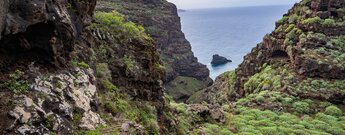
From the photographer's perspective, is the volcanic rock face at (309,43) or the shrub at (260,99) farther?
the volcanic rock face at (309,43)

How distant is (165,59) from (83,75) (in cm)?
10038

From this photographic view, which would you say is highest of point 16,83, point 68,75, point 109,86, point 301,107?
point 16,83

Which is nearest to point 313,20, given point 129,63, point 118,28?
point 118,28

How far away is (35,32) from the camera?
12953 millimetres

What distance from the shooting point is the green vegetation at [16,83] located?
11.3 meters

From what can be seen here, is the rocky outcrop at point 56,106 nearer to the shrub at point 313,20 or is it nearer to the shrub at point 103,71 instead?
the shrub at point 103,71

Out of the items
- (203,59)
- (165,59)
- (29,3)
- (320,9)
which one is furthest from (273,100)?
(203,59)

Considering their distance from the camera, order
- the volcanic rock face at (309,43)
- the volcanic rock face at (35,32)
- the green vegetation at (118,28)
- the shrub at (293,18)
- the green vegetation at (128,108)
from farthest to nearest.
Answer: the shrub at (293,18), the volcanic rock face at (309,43), the green vegetation at (118,28), the green vegetation at (128,108), the volcanic rock face at (35,32)

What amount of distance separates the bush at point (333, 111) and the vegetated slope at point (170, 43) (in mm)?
67514

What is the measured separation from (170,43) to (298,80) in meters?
88.6

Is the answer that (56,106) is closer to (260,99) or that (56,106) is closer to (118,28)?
(118,28)

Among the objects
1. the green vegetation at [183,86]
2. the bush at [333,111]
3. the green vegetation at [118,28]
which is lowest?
the green vegetation at [183,86]

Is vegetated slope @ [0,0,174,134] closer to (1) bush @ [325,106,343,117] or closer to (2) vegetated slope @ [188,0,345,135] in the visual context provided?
(2) vegetated slope @ [188,0,345,135]

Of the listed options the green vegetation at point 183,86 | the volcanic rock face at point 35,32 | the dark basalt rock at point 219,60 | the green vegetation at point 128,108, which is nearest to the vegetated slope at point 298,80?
the green vegetation at point 128,108
